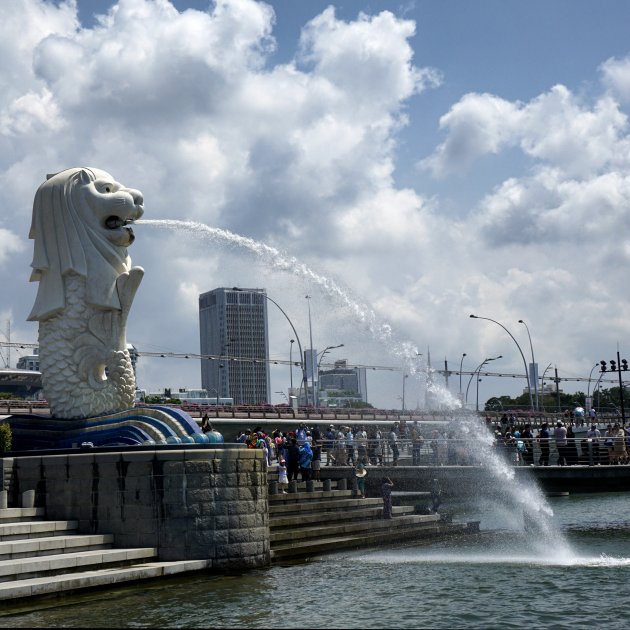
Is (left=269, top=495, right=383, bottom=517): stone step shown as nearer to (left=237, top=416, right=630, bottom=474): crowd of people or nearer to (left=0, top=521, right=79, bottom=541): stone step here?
(left=0, top=521, right=79, bottom=541): stone step

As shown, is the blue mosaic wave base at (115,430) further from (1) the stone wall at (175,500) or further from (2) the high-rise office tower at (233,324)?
(2) the high-rise office tower at (233,324)

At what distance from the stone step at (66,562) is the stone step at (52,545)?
0.38 feet

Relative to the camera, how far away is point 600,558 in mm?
17672

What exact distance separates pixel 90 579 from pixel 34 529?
7.30ft

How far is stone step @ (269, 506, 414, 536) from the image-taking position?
19141 mm

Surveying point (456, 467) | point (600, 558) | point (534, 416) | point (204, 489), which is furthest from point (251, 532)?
point (534, 416)

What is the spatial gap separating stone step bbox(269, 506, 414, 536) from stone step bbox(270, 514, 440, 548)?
12 centimetres

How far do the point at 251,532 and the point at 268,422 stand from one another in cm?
4158

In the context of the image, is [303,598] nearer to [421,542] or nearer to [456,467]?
[421,542]

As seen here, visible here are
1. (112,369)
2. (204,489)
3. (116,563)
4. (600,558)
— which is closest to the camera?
(116,563)

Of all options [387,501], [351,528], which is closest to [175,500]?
[351,528]

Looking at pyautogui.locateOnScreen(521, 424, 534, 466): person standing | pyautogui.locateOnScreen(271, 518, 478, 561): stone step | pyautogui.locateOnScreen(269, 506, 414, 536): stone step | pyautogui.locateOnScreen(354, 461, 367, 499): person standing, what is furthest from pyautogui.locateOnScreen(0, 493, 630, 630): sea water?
pyautogui.locateOnScreen(521, 424, 534, 466): person standing

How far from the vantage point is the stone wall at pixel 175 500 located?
16141 mm

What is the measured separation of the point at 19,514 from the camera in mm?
16562
